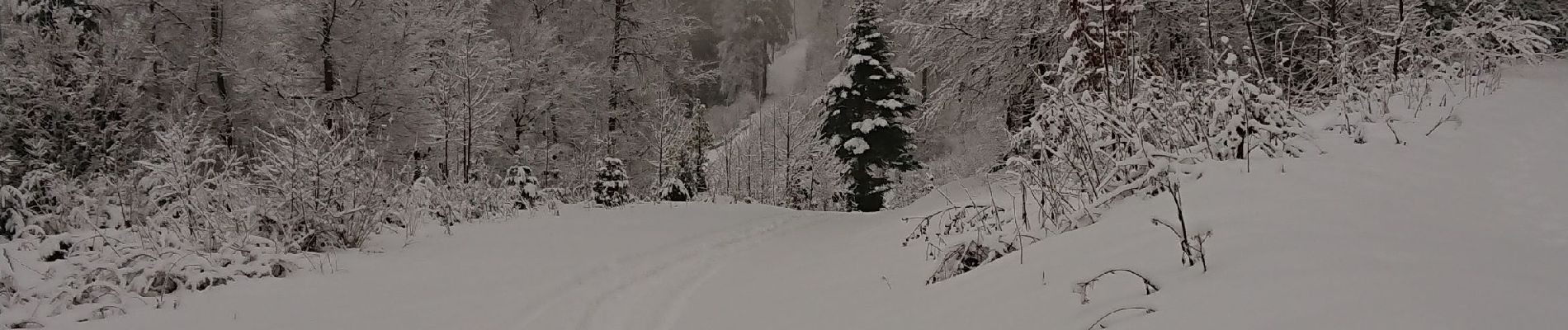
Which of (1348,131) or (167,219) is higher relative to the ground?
(1348,131)

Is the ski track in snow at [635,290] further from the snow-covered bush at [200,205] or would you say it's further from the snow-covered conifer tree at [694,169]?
the snow-covered conifer tree at [694,169]

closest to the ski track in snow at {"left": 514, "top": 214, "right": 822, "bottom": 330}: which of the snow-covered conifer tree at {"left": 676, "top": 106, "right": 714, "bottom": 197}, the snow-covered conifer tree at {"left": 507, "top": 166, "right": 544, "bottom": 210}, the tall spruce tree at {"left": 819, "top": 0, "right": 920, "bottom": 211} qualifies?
the snow-covered conifer tree at {"left": 507, "top": 166, "right": 544, "bottom": 210}

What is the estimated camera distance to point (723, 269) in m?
5.84

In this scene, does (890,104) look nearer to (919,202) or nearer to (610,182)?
(610,182)

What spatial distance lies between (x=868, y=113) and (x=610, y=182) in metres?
6.26

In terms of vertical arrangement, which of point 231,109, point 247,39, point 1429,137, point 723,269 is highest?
point 247,39

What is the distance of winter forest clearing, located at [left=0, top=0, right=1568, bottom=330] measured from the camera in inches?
82.7

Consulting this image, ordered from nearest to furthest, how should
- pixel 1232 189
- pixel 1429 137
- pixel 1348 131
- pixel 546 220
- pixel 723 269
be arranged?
1. pixel 1232 189
2. pixel 1429 137
3. pixel 1348 131
4. pixel 723 269
5. pixel 546 220

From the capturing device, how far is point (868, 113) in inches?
700

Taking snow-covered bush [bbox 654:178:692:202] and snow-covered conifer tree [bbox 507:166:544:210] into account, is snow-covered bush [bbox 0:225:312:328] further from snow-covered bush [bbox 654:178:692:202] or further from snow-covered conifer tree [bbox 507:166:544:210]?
snow-covered bush [bbox 654:178:692:202]

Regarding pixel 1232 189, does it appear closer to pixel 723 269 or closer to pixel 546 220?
pixel 723 269

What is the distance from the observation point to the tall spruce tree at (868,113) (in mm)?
17484

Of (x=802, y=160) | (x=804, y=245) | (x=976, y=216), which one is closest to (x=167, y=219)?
(x=804, y=245)

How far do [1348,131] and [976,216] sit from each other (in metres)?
1.94
